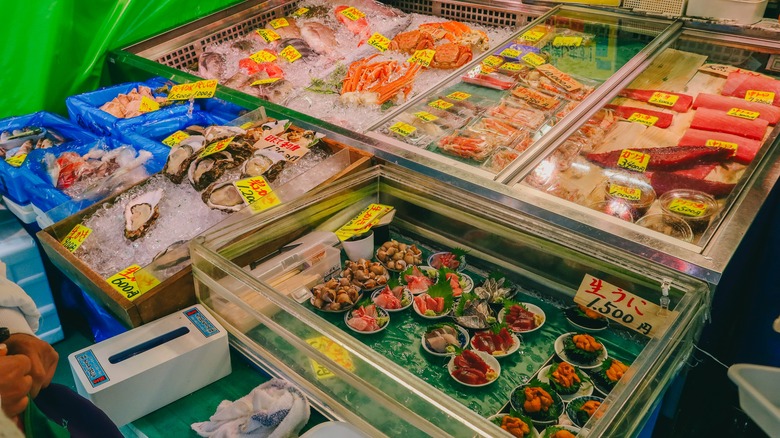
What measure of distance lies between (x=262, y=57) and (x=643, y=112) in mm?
2491

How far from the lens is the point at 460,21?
4406 mm

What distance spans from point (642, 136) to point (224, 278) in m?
2.03

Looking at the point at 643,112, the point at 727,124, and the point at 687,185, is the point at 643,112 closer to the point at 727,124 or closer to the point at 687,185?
the point at 727,124

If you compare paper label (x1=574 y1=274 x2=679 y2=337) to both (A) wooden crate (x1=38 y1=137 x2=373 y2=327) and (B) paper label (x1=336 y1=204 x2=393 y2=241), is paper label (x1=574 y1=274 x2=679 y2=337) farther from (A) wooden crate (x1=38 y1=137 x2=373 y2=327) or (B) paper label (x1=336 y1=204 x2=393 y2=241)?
(A) wooden crate (x1=38 y1=137 x2=373 y2=327)

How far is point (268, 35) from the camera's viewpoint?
14.1ft

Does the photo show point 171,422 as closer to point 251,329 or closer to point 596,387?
point 251,329

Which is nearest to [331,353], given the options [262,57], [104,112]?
[104,112]

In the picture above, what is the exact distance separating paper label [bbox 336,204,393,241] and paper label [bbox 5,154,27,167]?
1871 millimetres

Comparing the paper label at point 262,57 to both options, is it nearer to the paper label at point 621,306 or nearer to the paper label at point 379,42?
the paper label at point 379,42

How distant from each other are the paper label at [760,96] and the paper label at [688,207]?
1.16 metres

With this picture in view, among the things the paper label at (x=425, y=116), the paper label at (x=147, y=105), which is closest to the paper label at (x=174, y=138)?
the paper label at (x=147, y=105)

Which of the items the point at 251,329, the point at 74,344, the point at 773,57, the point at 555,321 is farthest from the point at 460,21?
the point at 74,344

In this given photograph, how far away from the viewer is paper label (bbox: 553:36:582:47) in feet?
11.9

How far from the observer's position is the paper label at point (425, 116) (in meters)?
2.93
